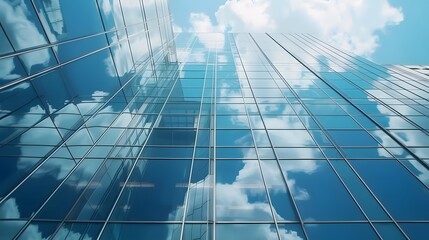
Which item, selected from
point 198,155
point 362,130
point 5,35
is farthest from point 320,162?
point 5,35

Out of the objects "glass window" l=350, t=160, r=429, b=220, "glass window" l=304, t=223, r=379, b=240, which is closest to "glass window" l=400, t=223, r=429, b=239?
"glass window" l=350, t=160, r=429, b=220

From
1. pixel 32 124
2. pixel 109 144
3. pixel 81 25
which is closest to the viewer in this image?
pixel 32 124

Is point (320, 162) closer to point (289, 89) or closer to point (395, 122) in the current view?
point (395, 122)

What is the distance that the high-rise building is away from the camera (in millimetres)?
6812

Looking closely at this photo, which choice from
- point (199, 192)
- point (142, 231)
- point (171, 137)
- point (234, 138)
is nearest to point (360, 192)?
point (234, 138)

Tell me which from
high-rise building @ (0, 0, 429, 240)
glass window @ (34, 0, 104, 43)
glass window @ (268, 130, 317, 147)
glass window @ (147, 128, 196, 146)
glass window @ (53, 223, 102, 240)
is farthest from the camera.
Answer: glass window @ (147, 128, 196, 146)

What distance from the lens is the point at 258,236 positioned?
766cm

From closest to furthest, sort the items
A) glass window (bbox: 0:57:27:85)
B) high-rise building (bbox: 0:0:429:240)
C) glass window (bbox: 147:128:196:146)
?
glass window (bbox: 0:57:27:85)
high-rise building (bbox: 0:0:429:240)
glass window (bbox: 147:128:196:146)

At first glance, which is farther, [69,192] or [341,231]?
[69,192]

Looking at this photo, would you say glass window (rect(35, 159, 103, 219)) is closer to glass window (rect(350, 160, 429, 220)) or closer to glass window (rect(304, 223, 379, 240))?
glass window (rect(304, 223, 379, 240))

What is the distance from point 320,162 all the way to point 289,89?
26.6 feet

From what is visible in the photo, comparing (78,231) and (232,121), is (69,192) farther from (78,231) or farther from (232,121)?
(232,121)

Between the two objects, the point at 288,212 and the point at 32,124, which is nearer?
the point at 32,124

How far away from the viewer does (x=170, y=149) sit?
11.5m
